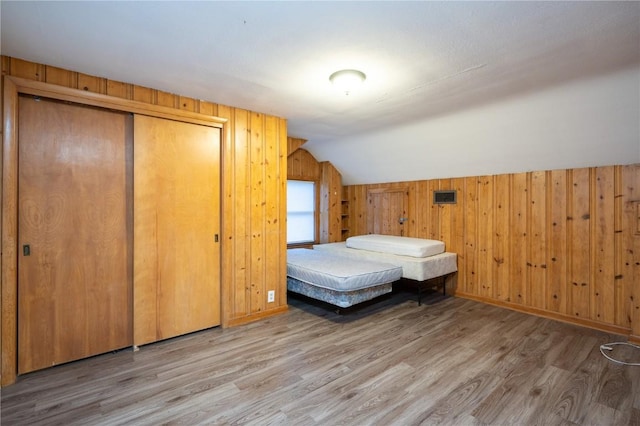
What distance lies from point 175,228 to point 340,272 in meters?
1.79

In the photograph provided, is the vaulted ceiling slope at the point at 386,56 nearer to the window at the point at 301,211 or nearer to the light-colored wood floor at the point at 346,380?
the window at the point at 301,211

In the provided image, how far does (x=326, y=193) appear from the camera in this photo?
574cm

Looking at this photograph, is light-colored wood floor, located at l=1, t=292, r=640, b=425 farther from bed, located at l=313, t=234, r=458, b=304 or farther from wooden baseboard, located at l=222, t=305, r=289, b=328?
bed, located at l=313, t=234, r=458, b=304

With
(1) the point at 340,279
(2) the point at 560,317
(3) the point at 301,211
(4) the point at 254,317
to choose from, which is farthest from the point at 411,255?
(3) the point at 301,211

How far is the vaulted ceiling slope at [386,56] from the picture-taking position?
168 cm

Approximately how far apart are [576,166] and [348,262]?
9.23 ft

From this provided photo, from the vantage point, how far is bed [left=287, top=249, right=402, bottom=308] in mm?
3350

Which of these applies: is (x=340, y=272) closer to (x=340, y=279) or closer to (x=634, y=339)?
(x=340, y=279)

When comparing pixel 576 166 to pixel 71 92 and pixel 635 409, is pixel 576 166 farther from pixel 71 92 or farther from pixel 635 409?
pixel 71 92

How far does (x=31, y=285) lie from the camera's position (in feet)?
7.54

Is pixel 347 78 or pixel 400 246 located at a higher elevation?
pixel 347 78

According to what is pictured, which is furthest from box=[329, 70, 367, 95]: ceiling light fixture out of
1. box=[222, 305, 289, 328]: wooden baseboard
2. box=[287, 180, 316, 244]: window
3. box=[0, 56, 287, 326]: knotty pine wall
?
box=[287, 180, 316, 244]: window

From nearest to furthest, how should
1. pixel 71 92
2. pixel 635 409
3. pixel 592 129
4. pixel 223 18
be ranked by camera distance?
pixel 223 18, pixel 635 409, pixel 71 92, pixel 592 129

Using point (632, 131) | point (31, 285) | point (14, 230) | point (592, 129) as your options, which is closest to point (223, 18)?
point (14, 230)
